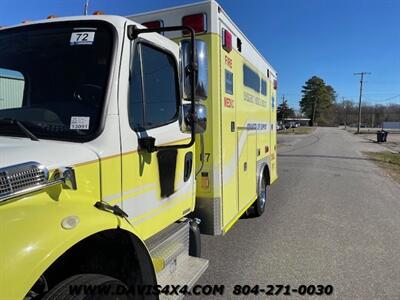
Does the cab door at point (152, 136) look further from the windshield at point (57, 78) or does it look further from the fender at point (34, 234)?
the fender at point (34, 234)

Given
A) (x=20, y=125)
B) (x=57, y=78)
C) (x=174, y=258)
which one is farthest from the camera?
(x=174, y=258)

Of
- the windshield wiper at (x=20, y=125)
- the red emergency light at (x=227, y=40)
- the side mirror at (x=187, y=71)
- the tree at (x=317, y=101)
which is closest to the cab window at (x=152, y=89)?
the side mirror at (x=187, y=71)

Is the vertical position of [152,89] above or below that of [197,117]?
above

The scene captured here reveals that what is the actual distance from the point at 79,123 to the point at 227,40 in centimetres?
248

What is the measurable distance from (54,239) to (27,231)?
13cm

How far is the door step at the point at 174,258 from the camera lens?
9.93 ft

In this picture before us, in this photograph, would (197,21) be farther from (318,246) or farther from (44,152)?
(318,246)

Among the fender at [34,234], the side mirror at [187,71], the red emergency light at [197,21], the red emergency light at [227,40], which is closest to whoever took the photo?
the fender at [34,234]

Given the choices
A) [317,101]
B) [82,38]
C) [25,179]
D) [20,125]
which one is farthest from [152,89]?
[317,101]

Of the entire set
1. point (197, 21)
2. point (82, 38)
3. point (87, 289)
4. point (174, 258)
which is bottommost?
point (174, 258)

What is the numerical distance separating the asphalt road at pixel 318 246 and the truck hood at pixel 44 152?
2.57 m

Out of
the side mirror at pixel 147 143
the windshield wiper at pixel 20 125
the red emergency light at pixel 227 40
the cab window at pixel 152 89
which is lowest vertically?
the side mirror at pixel 147 143

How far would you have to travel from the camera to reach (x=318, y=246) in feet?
18.3

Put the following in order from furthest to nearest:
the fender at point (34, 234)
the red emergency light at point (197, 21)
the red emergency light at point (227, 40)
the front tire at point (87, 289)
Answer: the red emergency light at point (227, 40) → the red emergency light at point (197, 21) → the front tire at point (87, 289) → the fender at point (34, 234)
